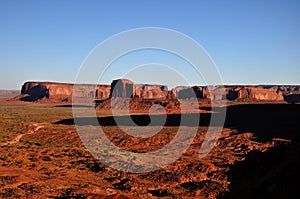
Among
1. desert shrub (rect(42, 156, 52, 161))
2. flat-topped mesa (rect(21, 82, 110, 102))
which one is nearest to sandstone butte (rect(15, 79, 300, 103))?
flat-topped mesa (rect(21, 82, 110, 102))

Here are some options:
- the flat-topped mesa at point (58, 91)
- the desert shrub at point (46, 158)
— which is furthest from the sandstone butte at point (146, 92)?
the desert shrub at point (46, 158)

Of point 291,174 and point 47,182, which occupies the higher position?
point 291,174

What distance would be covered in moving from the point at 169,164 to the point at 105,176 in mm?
5980

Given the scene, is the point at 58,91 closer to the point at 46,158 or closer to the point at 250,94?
the point at 250,94

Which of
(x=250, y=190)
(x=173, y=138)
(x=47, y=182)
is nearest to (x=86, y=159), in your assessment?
(x=47, y=182)

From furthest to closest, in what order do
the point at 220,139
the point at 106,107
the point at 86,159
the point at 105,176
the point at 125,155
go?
1. the point at 106,107
2. the point at 220,139
3. the point at 125,155
4. the point at 86,159
5. the point at 105,176

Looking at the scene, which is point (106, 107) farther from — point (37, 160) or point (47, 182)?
point (47, 182)

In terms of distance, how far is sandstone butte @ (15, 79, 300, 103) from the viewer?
112 meters

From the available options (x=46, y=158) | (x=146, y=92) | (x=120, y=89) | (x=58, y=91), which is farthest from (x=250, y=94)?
(x=46, y=158)

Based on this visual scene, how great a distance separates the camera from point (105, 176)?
71.2 feet

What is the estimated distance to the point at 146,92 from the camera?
135625 mm

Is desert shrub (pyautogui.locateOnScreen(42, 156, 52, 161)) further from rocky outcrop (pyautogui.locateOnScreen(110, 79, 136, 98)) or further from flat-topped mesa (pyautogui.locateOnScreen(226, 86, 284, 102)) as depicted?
flat-topped mesa (pyautogui.locateOnScreen(226, 86, 284, 102))

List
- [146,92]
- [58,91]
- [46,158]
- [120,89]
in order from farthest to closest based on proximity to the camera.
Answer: [58,91] < [146,92] < [120,89] < [46,158]

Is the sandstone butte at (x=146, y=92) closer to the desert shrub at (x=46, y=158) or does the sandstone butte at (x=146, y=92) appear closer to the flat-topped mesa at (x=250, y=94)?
the flat-topped mesa at (x=250, y=94)
